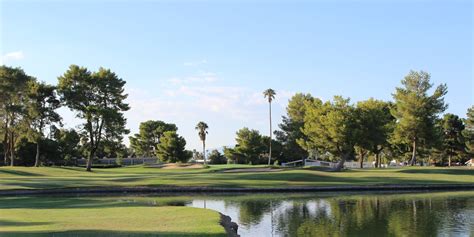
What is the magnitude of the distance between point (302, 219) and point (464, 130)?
249 ft

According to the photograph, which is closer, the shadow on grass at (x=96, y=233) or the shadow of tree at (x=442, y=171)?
the shadow on grass at (x=96, y=233)

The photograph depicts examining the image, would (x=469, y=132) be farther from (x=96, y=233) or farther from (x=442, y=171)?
(x=96, y=233)

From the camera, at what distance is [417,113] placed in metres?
76.4

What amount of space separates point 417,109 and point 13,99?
201ft

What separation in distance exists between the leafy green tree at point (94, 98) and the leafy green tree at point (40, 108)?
6.69ft

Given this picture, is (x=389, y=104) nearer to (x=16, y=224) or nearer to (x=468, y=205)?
(x=468, y=205)

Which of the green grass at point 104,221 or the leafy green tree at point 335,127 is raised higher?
the leafy green tree at point 335,127

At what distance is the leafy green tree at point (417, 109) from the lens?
251ft

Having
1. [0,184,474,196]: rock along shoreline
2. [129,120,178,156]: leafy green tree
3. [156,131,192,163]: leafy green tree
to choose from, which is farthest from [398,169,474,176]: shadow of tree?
[129,120,178,156]: leafy green tree

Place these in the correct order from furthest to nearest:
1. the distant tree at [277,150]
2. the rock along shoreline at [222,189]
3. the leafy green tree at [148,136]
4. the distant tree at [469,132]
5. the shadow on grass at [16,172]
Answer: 1. the leafy green tree at [148,136]
2. the distant tree at [277,150]
3. the distant tree at [469,132]
4. the shadow on grass at [16,172]
5. the rock along shoreline at [222,189]

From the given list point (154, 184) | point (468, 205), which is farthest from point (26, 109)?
point (468, 205)

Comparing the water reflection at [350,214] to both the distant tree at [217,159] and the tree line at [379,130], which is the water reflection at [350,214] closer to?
the tree line at [379,130]

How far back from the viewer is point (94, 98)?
79375 millimetres

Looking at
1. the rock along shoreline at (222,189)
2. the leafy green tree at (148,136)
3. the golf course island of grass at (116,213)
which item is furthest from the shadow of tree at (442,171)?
the leafy green tree at (148,136)
